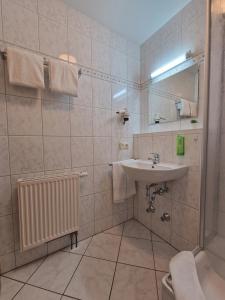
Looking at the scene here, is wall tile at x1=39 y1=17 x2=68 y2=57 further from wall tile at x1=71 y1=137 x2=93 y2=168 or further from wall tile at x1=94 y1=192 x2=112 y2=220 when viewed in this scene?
wall tile at x1=94 y1=192 x2=112 y2=220

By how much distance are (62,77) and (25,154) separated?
2.46 feet

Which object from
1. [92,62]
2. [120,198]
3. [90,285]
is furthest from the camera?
[120,198]

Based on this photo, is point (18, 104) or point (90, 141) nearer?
point (18, 104)

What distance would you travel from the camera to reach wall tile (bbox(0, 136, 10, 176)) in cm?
122

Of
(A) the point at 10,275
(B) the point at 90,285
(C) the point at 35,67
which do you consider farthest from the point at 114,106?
(A) the point at 10,275

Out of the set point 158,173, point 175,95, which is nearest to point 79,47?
point 175,95

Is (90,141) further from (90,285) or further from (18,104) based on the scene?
(90,285)

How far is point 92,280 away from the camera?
3.92 feet

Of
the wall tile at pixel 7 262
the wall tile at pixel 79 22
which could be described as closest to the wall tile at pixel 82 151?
the wall tile at pixel 7 262

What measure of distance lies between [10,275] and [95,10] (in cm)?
252

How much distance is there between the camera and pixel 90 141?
1674 millimetres

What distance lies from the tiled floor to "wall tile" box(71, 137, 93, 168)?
86 cm

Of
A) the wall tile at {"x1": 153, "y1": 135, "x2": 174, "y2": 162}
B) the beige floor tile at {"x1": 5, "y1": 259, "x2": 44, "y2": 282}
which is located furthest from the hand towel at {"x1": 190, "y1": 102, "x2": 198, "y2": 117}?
the beige floor tile at {"x1": 5, "y1": 259, "x2": 44, "y2": 282}

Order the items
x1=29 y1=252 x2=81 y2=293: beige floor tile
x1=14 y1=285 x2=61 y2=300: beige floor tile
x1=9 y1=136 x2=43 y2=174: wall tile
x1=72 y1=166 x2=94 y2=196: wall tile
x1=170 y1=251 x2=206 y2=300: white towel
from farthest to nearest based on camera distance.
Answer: x1=72 y1=166 x2=94 y2=196: wall tile
x1=9 y1=136 x2=43 y2=174: wall tile
x1=29 y1=252 x2=81 y2=293: beige floor tile
x1=14 y1=285 x2=61 y2=300: beige floor tile
x1=170 y1=251 x2=206 y2=300: white towel
